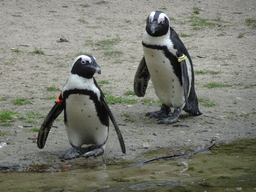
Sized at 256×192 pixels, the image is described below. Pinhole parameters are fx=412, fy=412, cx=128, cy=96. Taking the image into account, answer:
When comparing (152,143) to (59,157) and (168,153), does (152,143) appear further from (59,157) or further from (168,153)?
(59,157)

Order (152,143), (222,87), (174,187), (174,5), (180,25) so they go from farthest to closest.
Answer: (174,5) < (180,25) < (222,87) < (152,143) < (174,187)

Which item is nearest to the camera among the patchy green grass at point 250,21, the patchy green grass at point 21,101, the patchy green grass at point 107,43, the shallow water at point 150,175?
the shallow water at point 150,175

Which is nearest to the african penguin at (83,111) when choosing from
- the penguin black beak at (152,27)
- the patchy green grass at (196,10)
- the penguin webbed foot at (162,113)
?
the penguin black beak at (152,27)

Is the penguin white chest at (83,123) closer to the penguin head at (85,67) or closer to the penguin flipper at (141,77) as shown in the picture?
the penguin head at (85,67)

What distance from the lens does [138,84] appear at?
502 centimetres

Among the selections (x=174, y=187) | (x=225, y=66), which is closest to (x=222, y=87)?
(x=225, y=66)

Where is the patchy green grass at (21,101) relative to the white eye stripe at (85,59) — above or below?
below

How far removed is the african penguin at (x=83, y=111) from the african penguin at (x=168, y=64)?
3.63 feet

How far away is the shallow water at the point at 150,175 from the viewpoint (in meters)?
2.61

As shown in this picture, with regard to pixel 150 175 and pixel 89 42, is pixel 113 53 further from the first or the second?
pixel 150 175

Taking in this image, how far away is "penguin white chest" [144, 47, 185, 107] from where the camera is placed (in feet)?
14.3

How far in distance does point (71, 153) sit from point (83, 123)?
0.27 m

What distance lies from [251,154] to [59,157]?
1.63 m

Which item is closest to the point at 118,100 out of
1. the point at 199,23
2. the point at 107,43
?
the point at 107,43
